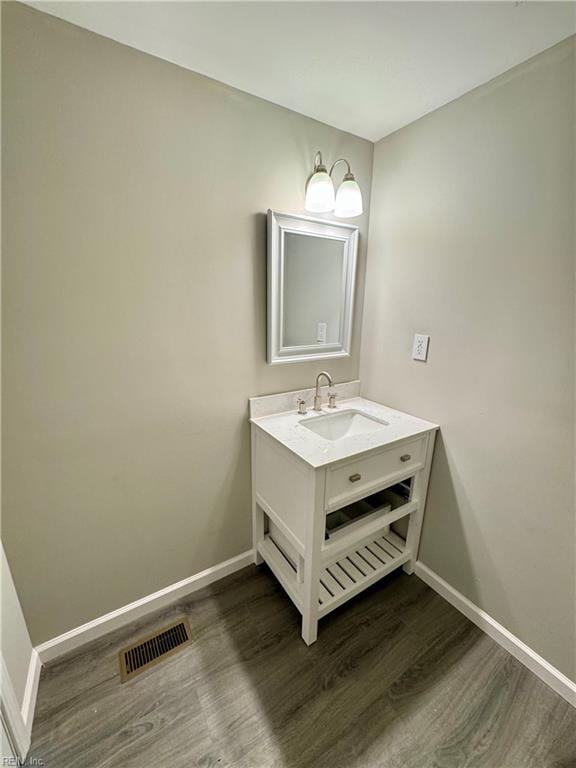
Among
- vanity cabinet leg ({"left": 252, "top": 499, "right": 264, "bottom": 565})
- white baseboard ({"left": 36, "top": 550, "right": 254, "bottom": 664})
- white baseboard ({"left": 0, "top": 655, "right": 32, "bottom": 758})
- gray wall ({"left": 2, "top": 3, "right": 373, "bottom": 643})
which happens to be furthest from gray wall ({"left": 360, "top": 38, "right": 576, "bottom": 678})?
white baseboard ({"left": 0, "top": 655, "right": 32, "bottom": 758})

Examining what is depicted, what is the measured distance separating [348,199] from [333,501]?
131 centimetres

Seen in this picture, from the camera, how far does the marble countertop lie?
1.22 m

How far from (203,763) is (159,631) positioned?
50cm

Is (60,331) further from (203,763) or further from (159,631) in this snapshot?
(203,763)

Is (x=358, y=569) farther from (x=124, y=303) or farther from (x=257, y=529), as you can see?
(x=124, y=303)

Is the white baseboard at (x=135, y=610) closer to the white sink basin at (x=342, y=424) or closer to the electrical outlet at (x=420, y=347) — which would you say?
the white sink basin at (x=342, y=424)

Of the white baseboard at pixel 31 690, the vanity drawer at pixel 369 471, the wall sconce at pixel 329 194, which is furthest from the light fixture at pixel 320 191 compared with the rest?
the white baseboard at pixel 31 690

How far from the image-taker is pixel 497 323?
4.07 feet

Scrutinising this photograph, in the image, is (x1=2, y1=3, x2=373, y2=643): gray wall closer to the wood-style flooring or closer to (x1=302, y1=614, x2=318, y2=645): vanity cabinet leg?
the wood-style flooring

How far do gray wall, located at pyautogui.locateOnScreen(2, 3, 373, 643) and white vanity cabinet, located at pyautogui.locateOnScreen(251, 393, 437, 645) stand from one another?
23cm

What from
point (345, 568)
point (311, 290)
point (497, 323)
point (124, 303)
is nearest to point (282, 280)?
point (311, 290)

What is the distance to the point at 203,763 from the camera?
0.98 metres

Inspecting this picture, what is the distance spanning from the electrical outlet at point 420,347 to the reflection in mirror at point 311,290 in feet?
1.34

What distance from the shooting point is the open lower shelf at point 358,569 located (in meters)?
1.38
